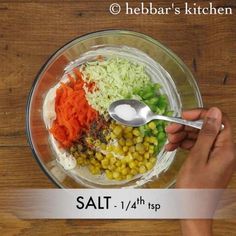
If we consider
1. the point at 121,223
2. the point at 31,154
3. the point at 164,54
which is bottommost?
the point at 121,223

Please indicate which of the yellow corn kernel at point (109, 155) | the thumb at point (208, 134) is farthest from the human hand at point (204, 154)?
the yellow corn kernel at point (109, 155)

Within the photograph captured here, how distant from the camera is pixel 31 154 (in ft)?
3.61

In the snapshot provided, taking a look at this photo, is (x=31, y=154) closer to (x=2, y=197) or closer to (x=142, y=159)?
(x=2, y=197)

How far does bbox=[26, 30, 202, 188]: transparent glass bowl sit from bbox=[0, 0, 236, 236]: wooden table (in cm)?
2

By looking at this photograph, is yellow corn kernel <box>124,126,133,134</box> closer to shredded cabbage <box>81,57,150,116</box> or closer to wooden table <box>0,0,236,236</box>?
shredded cabbage <box>81,57,150,116</box>

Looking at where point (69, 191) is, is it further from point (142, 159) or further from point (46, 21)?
point (46, 21)

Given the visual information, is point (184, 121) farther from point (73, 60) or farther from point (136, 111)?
point (73, 60)

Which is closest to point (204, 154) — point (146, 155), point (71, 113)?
point (146, 155)

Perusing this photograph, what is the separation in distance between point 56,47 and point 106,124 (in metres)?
0.17

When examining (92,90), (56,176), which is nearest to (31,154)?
(56,176)

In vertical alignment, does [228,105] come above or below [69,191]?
above

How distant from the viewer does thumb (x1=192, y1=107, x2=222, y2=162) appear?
1.03 m

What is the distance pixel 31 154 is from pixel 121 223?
201mm

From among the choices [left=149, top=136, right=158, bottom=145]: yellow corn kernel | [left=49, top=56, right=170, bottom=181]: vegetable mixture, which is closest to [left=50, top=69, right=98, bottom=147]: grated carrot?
[left=49, top=56, right=170, bottom=181]: vegetable mixture
